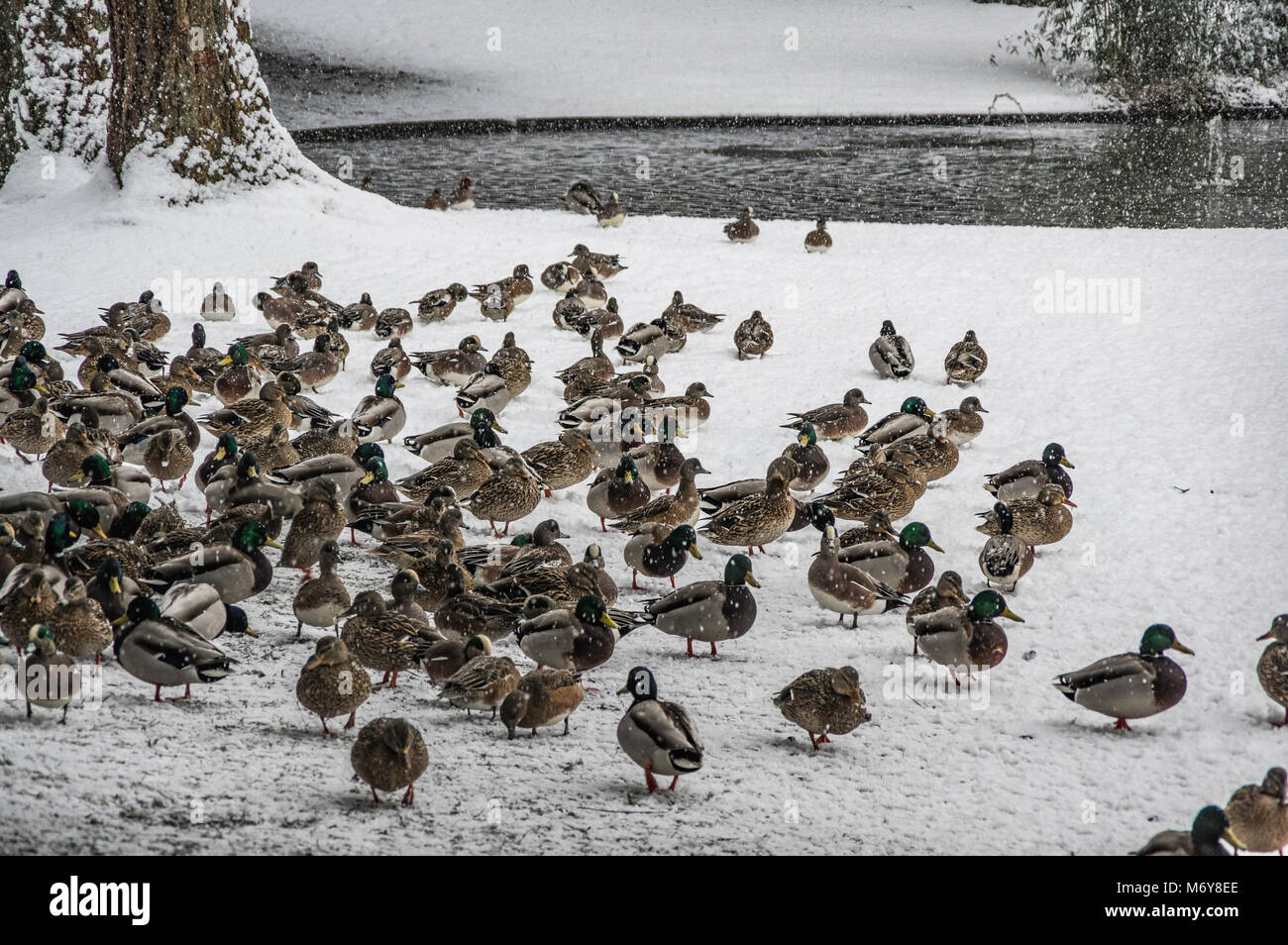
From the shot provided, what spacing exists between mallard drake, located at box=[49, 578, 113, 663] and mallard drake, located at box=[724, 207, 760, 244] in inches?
360

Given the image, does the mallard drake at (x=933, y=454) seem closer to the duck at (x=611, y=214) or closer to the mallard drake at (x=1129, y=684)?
the mallard drake at (x=1129, y=684)

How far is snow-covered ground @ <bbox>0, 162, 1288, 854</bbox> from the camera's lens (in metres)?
4.53

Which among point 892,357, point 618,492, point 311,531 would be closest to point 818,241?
point 892,357

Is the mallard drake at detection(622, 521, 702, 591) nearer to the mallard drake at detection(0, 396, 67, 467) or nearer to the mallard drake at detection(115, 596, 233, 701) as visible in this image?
the mallard drake at detection(115, 596, 233, 701)

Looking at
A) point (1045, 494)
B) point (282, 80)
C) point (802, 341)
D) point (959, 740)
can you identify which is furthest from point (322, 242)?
point (282, 80)

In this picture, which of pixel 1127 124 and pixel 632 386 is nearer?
pixel 632 386

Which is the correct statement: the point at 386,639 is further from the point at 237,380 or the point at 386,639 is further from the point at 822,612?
the point at 237,380

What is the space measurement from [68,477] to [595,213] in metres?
8.48

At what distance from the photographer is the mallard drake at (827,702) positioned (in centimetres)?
511

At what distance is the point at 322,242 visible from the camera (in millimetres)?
12930

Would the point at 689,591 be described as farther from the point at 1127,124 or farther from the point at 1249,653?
the point at 1127,124

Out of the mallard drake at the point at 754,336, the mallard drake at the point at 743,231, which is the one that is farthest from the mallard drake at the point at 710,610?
the mallard drake at the point at 743,231

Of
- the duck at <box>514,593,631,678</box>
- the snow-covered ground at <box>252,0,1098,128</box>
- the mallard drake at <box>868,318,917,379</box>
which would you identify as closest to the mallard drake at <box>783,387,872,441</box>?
the mallard drake at <box>868,318,917,379</box>

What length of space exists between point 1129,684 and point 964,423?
125 inches
